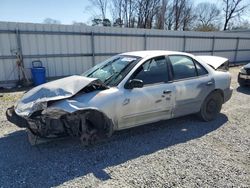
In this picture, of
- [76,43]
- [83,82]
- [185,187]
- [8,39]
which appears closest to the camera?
[185,187]

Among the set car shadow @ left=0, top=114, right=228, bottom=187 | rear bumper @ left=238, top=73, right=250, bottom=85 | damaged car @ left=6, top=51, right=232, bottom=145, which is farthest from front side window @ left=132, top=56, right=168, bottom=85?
rear bumper @ left=238, top=73, right=250, bottom=85

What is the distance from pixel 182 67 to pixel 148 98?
1189 millimetres

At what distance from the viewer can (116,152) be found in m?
3.54

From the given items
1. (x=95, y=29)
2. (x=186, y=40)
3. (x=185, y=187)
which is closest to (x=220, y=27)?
(x=186, y=40)

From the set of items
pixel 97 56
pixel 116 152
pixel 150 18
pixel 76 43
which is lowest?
pixel 116 152

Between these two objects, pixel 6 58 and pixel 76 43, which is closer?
pixel 6 58

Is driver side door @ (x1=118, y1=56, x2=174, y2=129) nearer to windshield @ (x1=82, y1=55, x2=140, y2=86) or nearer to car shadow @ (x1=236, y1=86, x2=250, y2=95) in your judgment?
windshield @ (x1=82, y1=55, x2=140, y2=86)

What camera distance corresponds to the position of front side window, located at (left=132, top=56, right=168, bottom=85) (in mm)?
3902

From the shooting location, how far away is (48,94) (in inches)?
132

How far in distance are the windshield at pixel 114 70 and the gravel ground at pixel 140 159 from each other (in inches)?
44.7

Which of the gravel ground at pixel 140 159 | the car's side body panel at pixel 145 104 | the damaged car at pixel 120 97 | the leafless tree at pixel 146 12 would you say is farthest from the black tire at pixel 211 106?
the leafless tree at pixel 146 12

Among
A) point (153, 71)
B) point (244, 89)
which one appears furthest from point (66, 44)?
point (244, 89)

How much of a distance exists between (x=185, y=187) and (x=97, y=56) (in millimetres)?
8266

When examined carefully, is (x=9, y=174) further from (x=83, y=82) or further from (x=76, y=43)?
(x=76, y=43)
